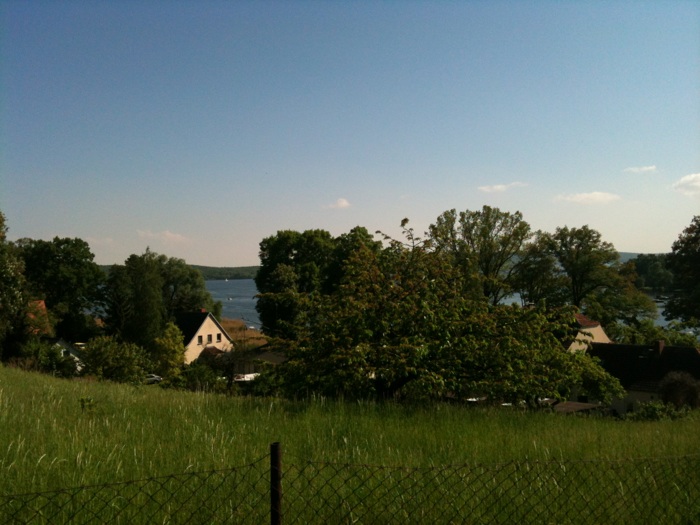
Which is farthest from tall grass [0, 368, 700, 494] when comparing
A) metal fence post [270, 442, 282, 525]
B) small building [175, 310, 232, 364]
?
small building [175, 310, 232, 364]

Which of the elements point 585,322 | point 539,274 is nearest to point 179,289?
point 539,274

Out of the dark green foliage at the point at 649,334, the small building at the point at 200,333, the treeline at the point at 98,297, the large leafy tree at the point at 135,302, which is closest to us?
the dark green foliage at the point at 649,334

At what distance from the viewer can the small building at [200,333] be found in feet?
172

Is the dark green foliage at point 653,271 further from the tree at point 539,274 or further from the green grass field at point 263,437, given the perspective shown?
the green grass field at point 263,437

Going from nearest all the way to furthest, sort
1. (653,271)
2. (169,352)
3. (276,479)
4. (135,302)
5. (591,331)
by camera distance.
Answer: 1. (276,479)
2. (169,352)
3. (591,331)
4. (135,302)
5. (653,271)

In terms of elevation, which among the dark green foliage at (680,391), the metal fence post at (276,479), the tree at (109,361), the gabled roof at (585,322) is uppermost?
the metal fence post at (276,479)

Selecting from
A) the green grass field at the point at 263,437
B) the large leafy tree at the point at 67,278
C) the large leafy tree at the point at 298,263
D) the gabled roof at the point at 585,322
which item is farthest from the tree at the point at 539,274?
the large leafy tree at the point at 67,278

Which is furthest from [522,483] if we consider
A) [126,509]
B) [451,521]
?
[126,509]

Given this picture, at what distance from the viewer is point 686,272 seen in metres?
43.1

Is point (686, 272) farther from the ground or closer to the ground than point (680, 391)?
farther from the ground

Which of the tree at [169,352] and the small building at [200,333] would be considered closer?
the tree at [169,352]

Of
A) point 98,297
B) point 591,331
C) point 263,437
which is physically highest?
point 98,297

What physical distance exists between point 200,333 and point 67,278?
12730 millimetres

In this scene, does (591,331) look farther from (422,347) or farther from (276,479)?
(276,479)
